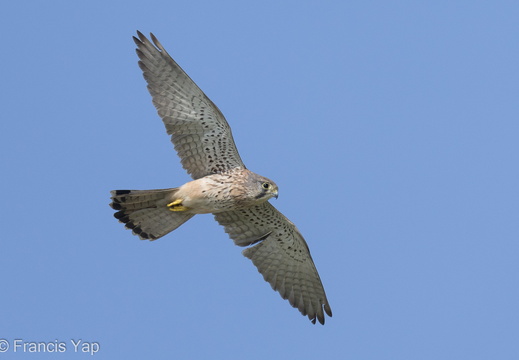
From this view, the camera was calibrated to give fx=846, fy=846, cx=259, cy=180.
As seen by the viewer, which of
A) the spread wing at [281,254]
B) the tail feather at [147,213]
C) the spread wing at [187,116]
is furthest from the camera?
the spread wing at [281,254]

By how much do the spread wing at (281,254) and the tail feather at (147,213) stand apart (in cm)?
100

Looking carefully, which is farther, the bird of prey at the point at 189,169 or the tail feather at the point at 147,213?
the tail feather at the point at 147,213

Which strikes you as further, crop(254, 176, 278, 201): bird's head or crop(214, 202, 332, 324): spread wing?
crop(214, 202, 332, 324): spread wing

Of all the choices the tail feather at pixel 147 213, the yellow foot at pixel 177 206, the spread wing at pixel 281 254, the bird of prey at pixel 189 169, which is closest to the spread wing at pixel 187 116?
the bird of prey at pixel 189 169

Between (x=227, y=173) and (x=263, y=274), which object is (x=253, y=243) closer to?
(x=263, y=274)

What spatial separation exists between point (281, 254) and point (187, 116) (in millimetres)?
2882

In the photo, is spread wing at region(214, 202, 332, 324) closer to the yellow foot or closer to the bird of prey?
the bird of prey

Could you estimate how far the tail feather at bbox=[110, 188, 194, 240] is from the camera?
12.3 meters

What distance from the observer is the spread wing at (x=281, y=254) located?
43.7ft

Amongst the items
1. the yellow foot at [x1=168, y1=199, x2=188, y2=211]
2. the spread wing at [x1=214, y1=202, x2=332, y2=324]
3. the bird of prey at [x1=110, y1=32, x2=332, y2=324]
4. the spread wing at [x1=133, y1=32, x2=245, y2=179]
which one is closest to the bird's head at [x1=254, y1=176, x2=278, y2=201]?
the bird of prey at [x1=110, y1=32, x2=332, y2=324]

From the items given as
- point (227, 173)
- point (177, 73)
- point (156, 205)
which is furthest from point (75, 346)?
point (177, 73)

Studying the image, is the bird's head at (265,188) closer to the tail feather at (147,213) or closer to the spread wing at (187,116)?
the spread wing at (187,116)

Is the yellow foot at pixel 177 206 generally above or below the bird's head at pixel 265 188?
below

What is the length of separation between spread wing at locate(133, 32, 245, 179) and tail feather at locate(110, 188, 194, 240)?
2.02ft
